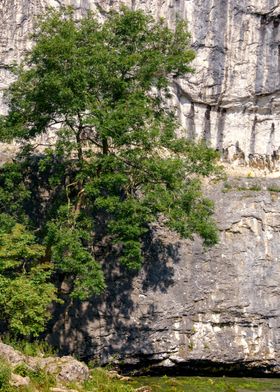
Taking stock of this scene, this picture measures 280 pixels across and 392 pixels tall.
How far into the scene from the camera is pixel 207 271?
20.7 m

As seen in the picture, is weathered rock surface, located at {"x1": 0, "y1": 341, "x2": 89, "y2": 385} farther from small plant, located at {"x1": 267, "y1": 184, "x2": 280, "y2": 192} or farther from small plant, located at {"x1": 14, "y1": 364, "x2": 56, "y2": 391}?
small plant, located at {"x1": 267, "y1": 184, "x2": 280, "y2": 192}

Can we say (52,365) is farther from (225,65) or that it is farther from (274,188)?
(225,65)

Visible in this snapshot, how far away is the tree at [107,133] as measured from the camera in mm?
16438

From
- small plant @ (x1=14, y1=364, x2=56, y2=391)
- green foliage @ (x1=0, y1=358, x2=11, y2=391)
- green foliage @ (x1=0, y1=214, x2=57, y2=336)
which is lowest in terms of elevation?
small plant @ (x1=14, y1=364, x2=56, y2=391)

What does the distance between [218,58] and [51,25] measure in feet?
32.7

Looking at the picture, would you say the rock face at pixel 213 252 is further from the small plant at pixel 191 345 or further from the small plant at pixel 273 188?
the small plant at pixel 273 188

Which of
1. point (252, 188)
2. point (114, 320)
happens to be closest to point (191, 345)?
point (114, 320)

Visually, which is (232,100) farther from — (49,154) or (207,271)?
(49,154)

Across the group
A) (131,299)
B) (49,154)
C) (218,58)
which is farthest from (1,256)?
(218,58)

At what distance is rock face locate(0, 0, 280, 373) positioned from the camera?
63.5ft

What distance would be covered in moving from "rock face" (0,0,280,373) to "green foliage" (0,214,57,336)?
10.8 ft

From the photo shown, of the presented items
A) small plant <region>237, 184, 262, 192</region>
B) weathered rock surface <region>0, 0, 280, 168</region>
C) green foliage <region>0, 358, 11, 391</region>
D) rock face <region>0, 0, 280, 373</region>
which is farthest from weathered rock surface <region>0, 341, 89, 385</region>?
weathered rock surface <region>0, 0, 280, 168</region>

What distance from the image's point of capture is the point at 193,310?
789 inches

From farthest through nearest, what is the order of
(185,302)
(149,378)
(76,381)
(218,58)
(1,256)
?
1. (218,58)
2. (185,302)
3. (149,378)
4. (1,256)
5. (76,381)
